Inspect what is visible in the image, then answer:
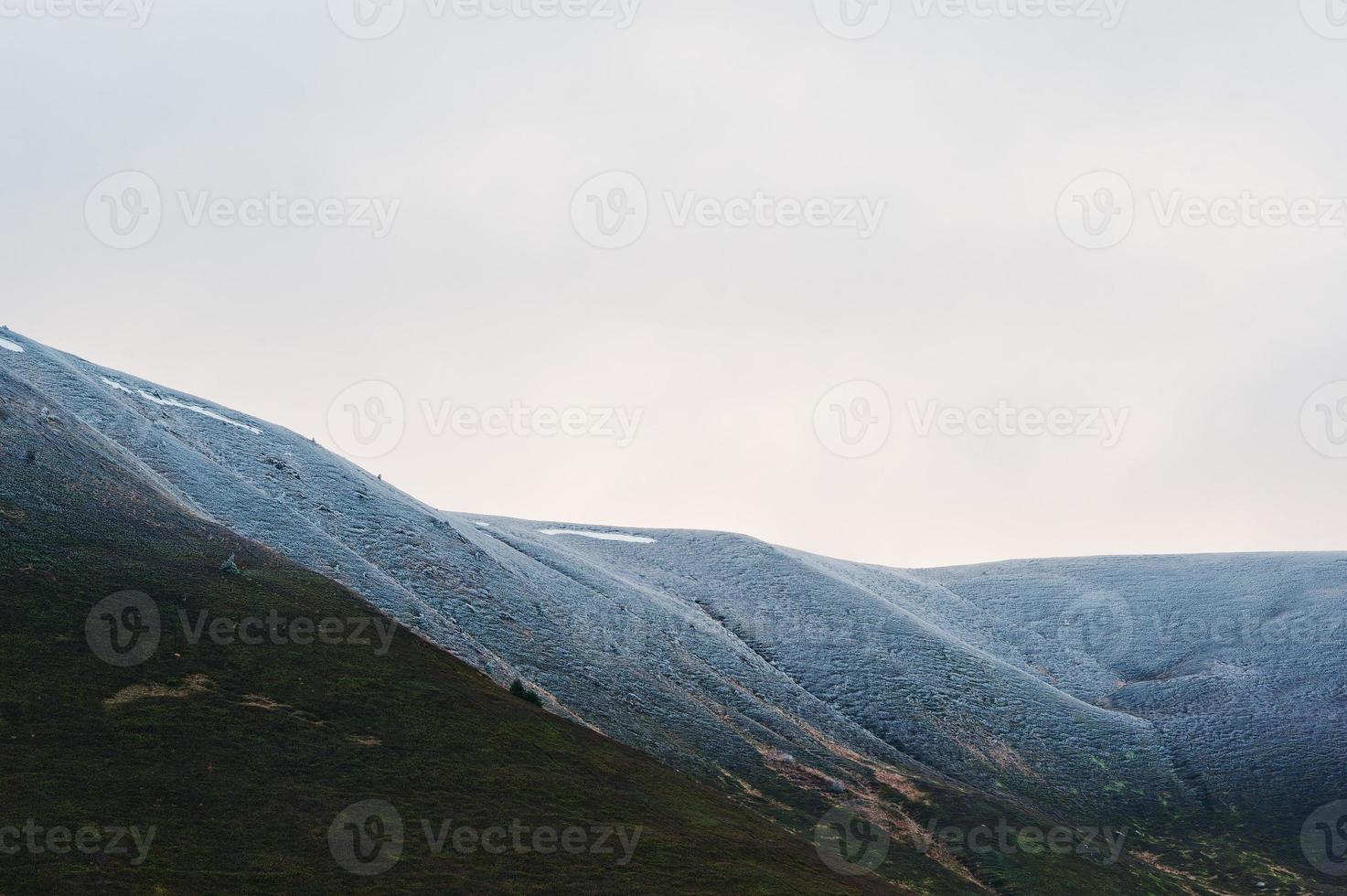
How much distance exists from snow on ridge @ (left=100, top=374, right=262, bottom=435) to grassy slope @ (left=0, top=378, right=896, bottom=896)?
31.6 meters

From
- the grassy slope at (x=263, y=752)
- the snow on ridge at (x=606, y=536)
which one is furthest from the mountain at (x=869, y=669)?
the grassy slope at (x=263, y=752)

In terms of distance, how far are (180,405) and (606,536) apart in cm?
4714

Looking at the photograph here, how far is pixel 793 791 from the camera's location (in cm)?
5622

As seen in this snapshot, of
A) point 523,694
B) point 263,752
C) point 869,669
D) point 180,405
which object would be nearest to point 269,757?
point 263,752

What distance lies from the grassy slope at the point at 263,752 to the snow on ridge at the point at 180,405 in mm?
31629

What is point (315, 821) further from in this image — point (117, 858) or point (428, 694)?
point (428, 694)

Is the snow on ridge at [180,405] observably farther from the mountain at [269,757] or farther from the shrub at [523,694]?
the shrub at [523,694]

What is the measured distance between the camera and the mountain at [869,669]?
58.6 meters

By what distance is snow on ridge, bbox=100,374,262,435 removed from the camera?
83.2 metres

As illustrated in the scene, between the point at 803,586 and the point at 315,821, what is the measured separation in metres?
69.0

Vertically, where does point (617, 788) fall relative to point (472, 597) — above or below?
below

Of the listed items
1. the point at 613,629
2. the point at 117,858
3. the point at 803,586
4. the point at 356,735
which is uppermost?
the point at 803,586

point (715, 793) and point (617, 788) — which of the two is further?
point (715, 793)

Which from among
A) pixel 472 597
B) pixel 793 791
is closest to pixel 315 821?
pixel 793 791
